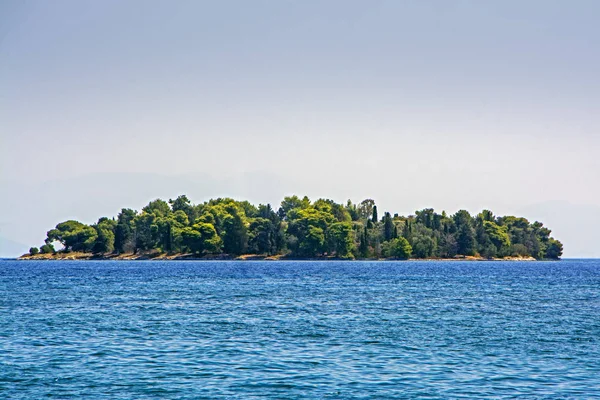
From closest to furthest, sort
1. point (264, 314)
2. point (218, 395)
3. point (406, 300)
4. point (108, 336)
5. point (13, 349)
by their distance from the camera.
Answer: point (218, 395), point (13, 349), point (108, 336), point (264, 314), point (406, 300)

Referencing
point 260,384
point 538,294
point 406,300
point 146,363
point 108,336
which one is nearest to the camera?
point 260,384

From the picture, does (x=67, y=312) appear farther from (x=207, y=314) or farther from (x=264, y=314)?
(x=264, y=314)

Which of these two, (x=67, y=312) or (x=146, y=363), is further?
(x=67, y=312)

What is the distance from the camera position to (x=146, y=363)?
3638 centimetres

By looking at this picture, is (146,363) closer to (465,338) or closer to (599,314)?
(465,338)

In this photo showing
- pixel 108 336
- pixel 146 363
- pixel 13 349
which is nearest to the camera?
pixel 146 363

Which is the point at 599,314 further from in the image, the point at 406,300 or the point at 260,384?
the point at 260,384

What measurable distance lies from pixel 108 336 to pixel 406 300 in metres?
39.9

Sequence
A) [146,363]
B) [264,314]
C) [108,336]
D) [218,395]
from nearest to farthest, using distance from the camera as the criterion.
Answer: [218,395] < [146,363] < [108,336] < [264,314]

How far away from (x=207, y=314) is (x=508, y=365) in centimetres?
3000

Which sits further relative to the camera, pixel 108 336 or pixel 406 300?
pixel 406 300

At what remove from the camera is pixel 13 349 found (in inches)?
1591

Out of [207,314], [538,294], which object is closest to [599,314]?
[538,294]

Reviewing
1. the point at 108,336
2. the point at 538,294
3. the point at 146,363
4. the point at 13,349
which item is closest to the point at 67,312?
the point at 108,336
